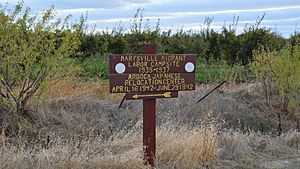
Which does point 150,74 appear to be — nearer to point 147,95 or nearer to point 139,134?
point 147,95

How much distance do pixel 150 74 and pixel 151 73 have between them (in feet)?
0.06

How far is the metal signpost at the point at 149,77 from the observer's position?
6445mm

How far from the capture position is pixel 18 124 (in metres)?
9.81

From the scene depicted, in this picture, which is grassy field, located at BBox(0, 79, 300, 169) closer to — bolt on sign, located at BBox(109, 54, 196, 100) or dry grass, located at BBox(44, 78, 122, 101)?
dry grass, located at BBox(44, 78, 122, 101)

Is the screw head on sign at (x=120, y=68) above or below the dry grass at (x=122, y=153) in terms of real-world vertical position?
above

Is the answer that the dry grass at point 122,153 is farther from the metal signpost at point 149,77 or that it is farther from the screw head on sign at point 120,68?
the screw head on sign at point 120,68

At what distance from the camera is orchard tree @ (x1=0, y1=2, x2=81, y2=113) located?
30.9ft

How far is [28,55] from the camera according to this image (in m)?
9.51

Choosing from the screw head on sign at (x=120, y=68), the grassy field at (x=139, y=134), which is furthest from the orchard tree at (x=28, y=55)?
the screw head on sign at (x=120, y=68)

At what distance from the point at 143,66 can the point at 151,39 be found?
15.3 m

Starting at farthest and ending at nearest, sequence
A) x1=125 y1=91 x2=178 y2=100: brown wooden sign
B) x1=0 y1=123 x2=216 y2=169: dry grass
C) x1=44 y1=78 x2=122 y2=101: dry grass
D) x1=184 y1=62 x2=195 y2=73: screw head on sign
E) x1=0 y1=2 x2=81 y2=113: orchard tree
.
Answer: x1=44 y1=78 x2=122 y2=101: dry grass
x1=0 y1=2 x2=81 y2=113: orchard tree
x1=184 y1=62 x2=195 y2=73: screw head on sign
x1=125 y1=91 x2=178 y2=100: brown wooden sign
x1=0 y1=123 x2=216 y2=169: dry grass

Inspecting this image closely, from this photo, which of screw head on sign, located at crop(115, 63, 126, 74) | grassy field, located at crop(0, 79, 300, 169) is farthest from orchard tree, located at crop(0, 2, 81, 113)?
Answer: screw head on sign, located at crop(115, 63, 126, 74)

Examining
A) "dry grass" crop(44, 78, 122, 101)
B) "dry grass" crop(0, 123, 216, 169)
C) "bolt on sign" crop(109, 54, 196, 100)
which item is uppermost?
"bolt on sign" crop(109, 54, 196, 100)

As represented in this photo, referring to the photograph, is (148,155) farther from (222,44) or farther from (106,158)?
(222,44)
